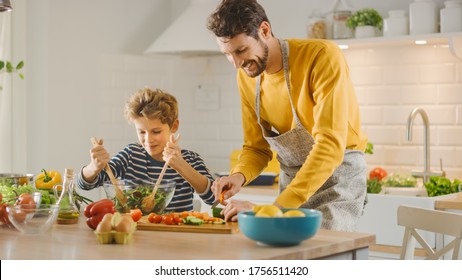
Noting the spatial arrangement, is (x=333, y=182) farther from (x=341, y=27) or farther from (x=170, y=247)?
(x=341, y=27)

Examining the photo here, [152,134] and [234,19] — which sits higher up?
[234,19]

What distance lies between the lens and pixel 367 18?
14.5ft

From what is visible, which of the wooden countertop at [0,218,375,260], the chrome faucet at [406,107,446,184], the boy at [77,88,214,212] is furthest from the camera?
the chrome faucet at [406,107,446,184]

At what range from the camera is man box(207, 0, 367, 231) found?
8.63ft

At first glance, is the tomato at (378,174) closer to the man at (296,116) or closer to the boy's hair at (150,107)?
the man at (296,116)

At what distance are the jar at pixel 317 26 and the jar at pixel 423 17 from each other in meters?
0.55

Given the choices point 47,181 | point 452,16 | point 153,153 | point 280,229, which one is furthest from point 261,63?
point 452,16

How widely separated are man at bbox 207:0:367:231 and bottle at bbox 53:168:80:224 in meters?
Answer: 0.49

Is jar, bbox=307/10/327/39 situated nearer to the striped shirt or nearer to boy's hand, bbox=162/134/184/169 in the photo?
the striped shirt

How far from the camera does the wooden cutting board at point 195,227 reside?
2.34 meters

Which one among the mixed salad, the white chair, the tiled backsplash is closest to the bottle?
the mixed salad

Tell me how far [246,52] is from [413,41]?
1.91 meters

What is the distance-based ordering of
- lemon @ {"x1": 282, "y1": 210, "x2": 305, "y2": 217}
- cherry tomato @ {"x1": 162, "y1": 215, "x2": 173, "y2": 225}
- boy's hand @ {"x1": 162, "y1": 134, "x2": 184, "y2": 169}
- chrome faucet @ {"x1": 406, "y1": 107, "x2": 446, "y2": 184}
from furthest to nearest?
chrome faucet @ {"x1": 406, "y1": 107, "x2": 446, "y2": 184} → boy's hand @ {"x1": 162, "y1": 134, "x2": 184, "y2": 169} → cherry tomato @ {"x1": 162, "y1": 215, "x2": 173, "y2": 225} → lemon @ {"x1": 282, "y1": 210, "x2": 305, "y2": 217}
